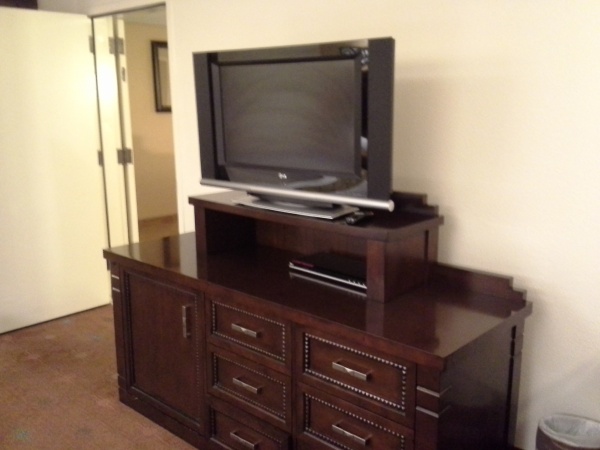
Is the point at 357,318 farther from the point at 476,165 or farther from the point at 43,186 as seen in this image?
the point at 43,186

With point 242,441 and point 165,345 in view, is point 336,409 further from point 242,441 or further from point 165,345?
point 165,345

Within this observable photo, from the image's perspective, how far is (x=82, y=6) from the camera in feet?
11.8

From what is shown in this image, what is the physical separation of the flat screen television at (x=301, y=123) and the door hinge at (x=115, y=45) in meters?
1.56

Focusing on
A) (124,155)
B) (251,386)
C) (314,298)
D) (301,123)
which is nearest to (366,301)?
(314,298)

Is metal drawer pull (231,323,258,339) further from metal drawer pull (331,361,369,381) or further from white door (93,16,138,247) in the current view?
white door (93,16,138,247)

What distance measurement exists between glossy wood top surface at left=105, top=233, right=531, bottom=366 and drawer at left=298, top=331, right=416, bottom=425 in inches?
3.0

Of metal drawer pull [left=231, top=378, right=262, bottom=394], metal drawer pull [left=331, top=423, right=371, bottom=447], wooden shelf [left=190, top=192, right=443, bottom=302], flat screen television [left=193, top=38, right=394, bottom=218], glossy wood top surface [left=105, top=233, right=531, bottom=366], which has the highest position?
flat screen television [left=193, top=38, right=394, bottom=218]

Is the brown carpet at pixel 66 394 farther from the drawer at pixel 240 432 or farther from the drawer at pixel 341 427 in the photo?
the drawer at pixel 341 427

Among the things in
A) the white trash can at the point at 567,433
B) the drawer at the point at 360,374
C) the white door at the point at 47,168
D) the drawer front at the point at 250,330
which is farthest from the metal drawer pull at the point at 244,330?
the white door at the point at 47,168


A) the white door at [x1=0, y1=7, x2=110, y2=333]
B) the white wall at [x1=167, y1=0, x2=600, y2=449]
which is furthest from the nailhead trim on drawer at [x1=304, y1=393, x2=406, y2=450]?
the white door at [x1=0, y1=7, x2=110, y2=333]

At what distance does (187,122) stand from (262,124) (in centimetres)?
103

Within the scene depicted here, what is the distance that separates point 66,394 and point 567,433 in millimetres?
2155

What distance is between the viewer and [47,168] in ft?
11.4

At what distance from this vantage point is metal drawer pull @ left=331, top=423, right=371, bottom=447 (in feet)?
5.66
